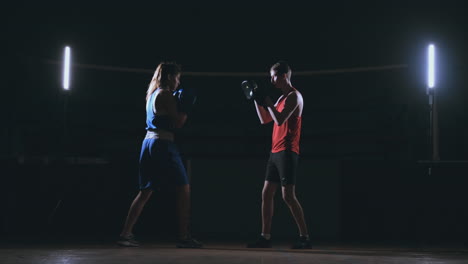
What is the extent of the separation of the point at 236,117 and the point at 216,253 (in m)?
2.81

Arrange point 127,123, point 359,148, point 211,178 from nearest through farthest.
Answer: point 211,178, point 359,148, point 127,123

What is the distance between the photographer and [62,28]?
6086 millimetres

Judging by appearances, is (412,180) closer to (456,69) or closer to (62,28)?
(456,69)

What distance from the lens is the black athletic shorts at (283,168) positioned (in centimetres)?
324

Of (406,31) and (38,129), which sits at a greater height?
(406,31)

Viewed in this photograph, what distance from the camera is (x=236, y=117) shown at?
560 centimetres

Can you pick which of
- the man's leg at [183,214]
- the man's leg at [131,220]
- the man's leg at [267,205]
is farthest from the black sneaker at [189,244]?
the man's leg at [267,205]

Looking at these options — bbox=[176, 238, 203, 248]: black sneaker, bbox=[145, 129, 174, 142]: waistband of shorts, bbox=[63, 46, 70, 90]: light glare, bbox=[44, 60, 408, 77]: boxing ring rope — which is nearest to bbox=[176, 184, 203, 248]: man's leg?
bbox=[176, 238, 203, 248]: black sneaker

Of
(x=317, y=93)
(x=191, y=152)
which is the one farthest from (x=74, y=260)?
(x=317, y=93)

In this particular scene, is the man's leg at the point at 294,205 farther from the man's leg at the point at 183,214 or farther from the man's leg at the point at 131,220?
the man's leg at the point at 131,220

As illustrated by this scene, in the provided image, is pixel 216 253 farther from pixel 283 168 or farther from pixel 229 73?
pixel 229 73

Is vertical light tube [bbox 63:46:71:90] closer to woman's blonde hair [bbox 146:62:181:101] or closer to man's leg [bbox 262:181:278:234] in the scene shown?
woman's blonde hair [bbox 146:62:181:101]

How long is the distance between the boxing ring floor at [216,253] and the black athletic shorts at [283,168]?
40cm

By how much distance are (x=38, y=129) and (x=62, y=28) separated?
58.1 inches
